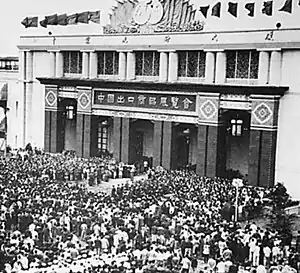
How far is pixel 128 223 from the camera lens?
55.1ft

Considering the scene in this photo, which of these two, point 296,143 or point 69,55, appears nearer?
point 296,143

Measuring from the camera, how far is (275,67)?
2536 centimetres

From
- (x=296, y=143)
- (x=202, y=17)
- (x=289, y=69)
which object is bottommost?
(x=296, y=143)

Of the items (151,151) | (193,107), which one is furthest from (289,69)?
(151,151)

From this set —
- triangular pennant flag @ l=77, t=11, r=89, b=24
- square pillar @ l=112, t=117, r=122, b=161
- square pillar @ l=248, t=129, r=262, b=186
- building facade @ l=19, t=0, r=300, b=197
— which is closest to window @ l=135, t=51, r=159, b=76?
building facade @ l=19, t=0, r=300, b=197

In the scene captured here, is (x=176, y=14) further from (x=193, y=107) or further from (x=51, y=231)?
(x=51, y=231)

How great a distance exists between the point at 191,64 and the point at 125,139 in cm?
519

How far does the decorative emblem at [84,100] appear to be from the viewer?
32312 mm

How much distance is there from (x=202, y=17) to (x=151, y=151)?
7942mm

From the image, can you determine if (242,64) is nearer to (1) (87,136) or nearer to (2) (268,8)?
(2) (268,8)

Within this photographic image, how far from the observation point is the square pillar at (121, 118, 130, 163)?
3066 centimetres

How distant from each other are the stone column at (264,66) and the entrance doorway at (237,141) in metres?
2.23

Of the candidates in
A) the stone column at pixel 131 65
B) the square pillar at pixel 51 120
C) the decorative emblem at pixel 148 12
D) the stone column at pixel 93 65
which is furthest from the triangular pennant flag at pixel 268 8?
the square pillar at pixel 51 120

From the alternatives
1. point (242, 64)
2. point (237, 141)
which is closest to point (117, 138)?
point (237, 141)
